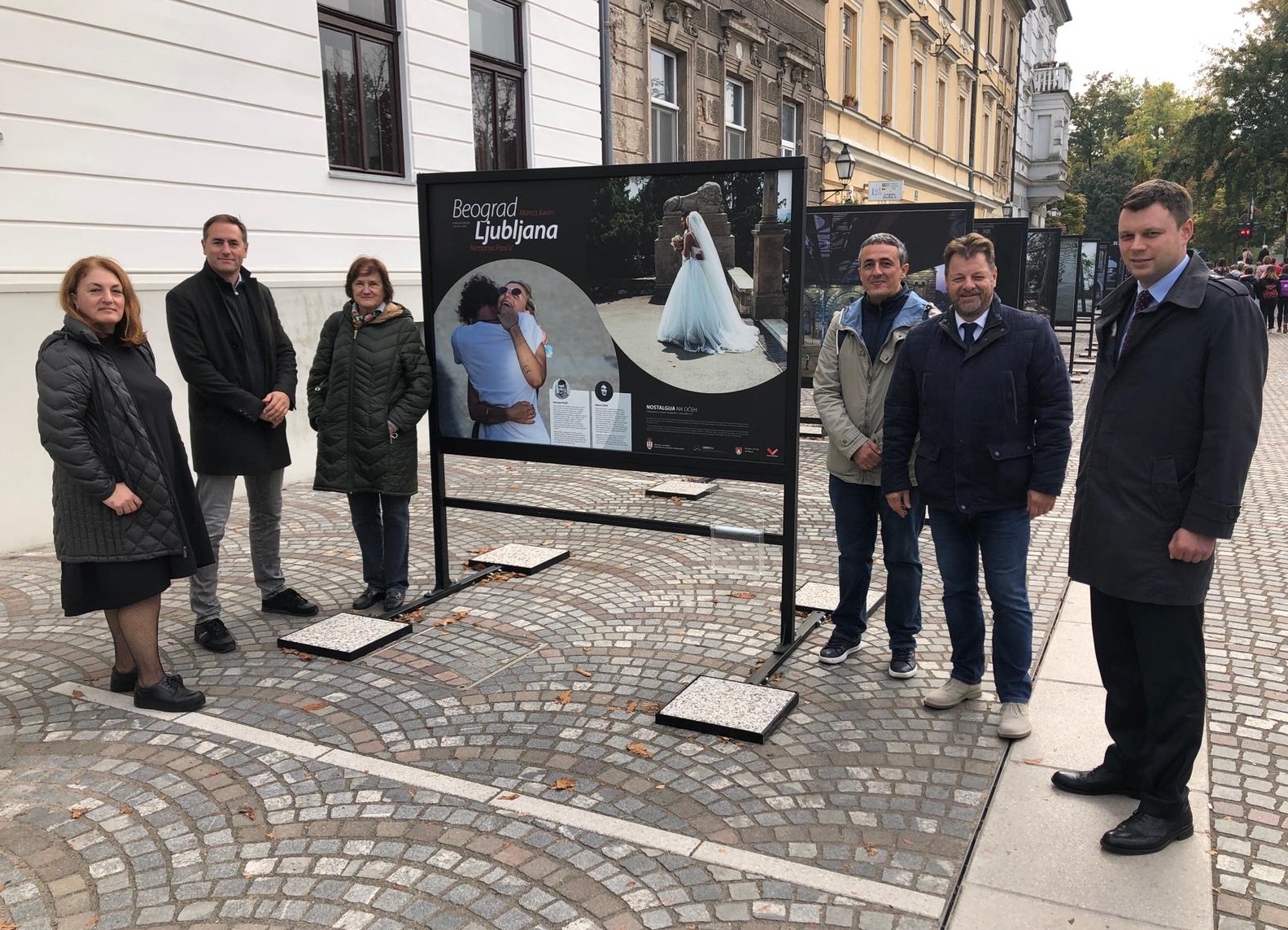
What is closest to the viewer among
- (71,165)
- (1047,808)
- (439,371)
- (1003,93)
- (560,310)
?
(1047,808)

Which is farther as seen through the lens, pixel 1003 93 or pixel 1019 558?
pixel 1003 93

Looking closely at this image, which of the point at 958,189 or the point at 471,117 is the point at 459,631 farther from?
the point at 958,189

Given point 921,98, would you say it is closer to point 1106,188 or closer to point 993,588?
point 993,588

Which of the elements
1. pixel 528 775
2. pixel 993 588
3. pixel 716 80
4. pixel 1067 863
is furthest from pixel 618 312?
pixel 716 80

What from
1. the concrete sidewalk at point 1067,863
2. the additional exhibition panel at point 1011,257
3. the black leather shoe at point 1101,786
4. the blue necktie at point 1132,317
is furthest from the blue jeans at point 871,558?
the additional exhibition panel at point 1011,257

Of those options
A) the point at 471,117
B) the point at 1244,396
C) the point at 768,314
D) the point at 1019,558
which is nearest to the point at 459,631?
the point at 768,314

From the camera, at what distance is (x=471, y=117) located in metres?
10.7

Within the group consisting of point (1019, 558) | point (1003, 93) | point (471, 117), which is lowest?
point (1019, 558)

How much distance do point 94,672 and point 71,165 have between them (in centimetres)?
418

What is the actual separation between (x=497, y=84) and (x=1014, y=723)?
9856 millimetres

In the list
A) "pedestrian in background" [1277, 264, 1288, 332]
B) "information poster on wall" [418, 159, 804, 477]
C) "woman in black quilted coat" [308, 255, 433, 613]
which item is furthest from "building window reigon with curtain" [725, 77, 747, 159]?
"pedestrian in background" [1277, 264, 1288, 332]

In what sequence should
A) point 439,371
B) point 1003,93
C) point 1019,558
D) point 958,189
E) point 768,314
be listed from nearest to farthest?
point 1019,558 → point 768,314 → point 439,371 → point 958,189 → point 1003,93

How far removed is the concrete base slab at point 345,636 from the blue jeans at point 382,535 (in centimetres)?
31

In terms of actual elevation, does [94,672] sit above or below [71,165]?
below
